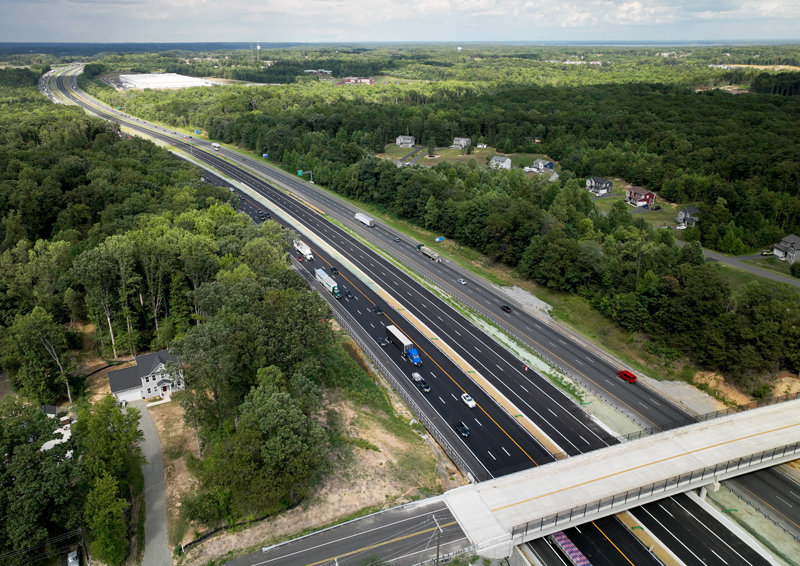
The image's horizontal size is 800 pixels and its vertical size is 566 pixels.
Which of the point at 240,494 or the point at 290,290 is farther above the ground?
the point at 290,290

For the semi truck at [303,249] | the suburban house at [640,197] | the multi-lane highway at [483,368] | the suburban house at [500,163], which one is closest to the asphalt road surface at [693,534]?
the multi-lane highway at [483,368]

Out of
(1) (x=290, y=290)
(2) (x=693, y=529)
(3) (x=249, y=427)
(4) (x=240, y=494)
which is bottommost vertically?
(2) (x=693, y=529)

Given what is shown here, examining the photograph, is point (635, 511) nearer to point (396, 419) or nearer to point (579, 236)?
point (396, 419)

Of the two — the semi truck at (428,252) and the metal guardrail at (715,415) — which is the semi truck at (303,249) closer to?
the semi truck at (428,252)

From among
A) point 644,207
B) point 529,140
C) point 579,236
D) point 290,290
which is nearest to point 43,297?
point 290,290

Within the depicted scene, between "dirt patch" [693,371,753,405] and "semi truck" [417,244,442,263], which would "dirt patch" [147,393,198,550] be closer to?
"semi truck" [417,244,442,263]

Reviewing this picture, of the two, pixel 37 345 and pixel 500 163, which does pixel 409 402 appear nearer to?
pixel 37 345

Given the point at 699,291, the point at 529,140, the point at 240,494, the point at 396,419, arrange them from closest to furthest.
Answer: the point at 240,494 → the point at 396,419 → the point at 699,291 → the point at 529,140
